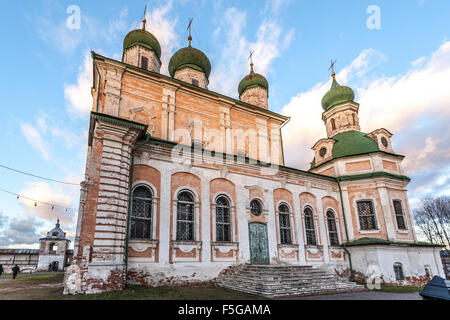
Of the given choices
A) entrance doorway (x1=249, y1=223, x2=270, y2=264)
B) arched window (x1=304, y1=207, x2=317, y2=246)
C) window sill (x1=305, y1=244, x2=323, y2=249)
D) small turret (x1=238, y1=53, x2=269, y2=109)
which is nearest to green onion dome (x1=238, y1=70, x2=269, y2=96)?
small turret (x1=238, y1=53, x2=269, y2=109)

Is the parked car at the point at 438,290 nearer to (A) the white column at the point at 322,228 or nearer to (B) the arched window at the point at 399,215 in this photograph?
(A) the white column at the point at 322,228

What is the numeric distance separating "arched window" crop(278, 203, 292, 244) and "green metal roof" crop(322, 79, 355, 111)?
13005 millimetres

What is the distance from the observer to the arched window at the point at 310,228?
55.1ft

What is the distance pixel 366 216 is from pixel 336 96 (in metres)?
11.4

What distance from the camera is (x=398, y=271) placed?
16.0 meters

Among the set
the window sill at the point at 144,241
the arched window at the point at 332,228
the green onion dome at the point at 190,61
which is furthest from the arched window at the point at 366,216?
the green onion dome at the point at 190,61

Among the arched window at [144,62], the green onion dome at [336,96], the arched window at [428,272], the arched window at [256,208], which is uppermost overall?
the green onion dome at [336,96]

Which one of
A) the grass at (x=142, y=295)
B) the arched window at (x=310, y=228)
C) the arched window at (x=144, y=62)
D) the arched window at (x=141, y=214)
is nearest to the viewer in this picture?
the grass at (x=142, y=295)

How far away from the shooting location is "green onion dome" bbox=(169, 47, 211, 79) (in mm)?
20047

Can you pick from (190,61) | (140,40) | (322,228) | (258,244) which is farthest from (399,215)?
(140,40)

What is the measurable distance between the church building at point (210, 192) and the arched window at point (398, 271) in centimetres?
7

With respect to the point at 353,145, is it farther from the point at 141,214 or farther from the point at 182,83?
the point at 141,214

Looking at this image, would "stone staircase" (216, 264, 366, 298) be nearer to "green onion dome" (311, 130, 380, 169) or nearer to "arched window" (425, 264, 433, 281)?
"arched window" (425, 264, 433, 281)
